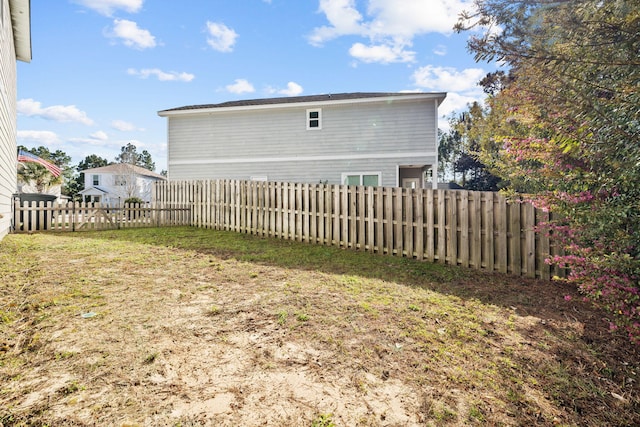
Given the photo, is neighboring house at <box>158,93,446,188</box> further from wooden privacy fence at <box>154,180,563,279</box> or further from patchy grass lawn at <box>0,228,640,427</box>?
patchy grass lawn at <box>0,228,640,427</box>

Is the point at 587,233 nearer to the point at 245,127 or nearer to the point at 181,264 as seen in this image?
the point at 181,264

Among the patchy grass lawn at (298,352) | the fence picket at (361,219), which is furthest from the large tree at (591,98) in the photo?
the fence picket at (361,219)

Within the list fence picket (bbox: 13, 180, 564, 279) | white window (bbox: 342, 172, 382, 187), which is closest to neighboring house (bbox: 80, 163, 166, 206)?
fence picket (bbox: 13, 180, 564, 279)

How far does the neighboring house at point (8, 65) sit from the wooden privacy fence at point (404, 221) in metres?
5.54

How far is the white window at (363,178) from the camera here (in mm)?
14163

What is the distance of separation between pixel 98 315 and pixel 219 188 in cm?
786

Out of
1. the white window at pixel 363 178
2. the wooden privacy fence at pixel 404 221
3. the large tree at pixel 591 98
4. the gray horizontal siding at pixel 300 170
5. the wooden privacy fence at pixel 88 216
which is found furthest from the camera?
the white window at pixel 363 178

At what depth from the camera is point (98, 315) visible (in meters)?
3.05

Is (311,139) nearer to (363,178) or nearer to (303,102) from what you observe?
(303,102)

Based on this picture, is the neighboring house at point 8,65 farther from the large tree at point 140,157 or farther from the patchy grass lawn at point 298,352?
the large tree at point 140,157

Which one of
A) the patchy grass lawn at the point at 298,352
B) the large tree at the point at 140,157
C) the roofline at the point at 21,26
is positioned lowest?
the patchy grass lawn at the point at 298,352

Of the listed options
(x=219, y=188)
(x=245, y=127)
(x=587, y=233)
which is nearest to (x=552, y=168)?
(x=587, y=233)

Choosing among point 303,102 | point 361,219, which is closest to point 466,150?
point 361,219

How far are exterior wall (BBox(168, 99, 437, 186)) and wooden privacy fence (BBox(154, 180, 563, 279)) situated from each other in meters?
Answer: 5.46
